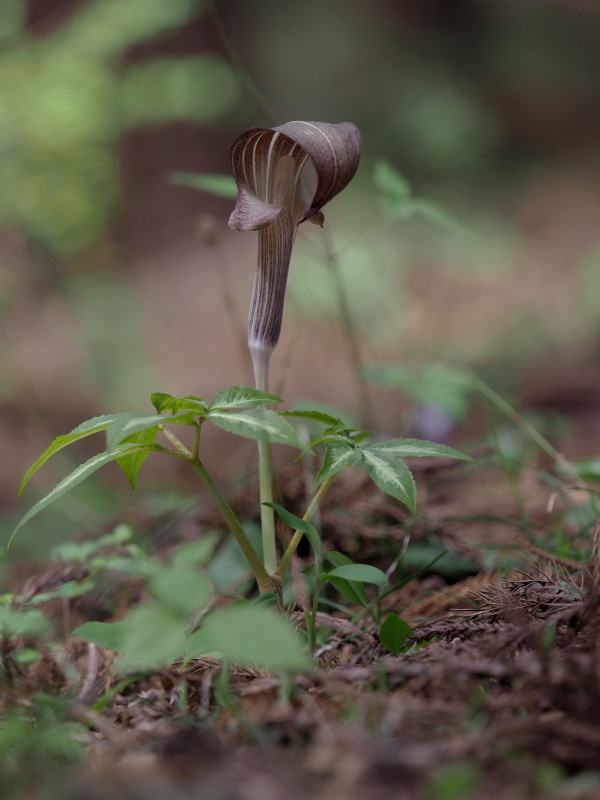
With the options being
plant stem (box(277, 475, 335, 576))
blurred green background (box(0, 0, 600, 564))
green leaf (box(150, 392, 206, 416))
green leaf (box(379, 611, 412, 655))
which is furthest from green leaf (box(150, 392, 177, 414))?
blurred green background (box(0, 0, 600, 564))

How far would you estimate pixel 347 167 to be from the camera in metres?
1.11

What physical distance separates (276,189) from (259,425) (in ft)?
1.57

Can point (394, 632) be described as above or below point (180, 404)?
below

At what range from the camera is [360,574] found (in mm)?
1025

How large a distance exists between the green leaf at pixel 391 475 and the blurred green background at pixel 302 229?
52.1 inches

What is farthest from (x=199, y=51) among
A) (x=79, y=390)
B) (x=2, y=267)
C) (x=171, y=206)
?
(x=79, y=390)

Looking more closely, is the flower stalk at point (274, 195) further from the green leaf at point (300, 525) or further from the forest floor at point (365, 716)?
the forest floor at point (365, 716)

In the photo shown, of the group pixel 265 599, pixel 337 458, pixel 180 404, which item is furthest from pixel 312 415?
pixel 265 599

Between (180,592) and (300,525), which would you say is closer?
(180,592)

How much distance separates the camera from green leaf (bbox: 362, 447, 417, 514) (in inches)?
40.8

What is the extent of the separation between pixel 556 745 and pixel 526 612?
1.22 ft

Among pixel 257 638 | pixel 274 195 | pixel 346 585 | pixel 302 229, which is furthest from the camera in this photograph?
pixel 302 229

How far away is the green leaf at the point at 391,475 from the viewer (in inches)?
Result: 40.8

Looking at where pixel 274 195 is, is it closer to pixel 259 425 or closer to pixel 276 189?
pixel 276 189
